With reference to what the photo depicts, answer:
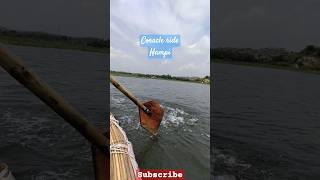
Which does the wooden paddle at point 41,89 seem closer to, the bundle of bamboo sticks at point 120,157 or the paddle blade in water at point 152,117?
the bundle of bamboo sticks at point 120,157

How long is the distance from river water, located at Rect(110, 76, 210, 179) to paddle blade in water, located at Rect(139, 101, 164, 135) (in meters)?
0.09

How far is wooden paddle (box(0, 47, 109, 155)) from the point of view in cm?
297

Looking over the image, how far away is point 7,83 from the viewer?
71.5ft

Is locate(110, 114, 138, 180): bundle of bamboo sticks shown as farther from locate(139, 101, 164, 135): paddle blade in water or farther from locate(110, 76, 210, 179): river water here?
locate(139, 101, 164, 135): paddle blade in water

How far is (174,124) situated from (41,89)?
2.62 metres

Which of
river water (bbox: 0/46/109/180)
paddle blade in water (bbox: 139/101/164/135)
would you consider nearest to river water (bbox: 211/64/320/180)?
river water (bbox: 0/46/109/180)

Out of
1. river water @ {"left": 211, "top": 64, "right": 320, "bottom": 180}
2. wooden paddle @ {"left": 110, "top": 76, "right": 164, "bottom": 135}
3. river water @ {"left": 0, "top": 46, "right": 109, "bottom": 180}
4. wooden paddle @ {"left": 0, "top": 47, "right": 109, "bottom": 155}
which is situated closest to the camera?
wooden paddle @ {"left": 0, "top": 47, "right": 109, "bottom": 155}

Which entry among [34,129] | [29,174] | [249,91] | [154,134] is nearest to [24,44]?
[249,91]

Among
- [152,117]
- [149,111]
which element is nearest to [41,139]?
[152,117]

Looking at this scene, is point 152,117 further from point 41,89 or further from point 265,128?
point 265,128

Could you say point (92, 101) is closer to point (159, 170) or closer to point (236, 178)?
point (236, 178)

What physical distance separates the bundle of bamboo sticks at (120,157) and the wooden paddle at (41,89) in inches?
40.1

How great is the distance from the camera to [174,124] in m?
5.43

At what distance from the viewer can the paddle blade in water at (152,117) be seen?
5395mm
